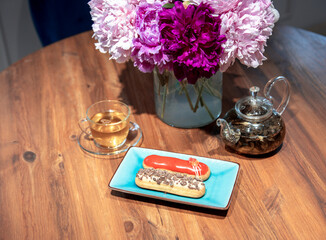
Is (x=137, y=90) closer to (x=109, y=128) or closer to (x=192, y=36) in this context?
(x=109, y=128)

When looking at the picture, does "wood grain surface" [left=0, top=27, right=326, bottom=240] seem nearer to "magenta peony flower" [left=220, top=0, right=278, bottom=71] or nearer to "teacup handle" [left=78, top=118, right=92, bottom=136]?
"teacup handle" [left=78, top=118, right=92, bottom=136]

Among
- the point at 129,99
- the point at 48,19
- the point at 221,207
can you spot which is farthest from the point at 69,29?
the point at 221,207

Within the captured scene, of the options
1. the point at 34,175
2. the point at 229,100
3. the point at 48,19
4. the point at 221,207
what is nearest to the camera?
the point at 221,207

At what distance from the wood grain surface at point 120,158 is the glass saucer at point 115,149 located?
2cm

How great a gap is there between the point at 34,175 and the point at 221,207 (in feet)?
1.63

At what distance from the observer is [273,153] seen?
1072 millimetres

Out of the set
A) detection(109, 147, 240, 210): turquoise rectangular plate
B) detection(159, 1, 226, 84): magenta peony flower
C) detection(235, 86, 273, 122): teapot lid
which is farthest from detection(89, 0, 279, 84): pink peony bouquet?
detection(109, 147, 240, 210): turquoise rectangular plate

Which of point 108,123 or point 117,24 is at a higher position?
point 117,24

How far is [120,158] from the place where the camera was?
3.60 feet

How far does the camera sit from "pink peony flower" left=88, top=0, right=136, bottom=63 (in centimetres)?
95

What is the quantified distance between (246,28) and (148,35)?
22 cm

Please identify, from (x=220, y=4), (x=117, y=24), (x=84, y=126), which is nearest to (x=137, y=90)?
(x=84, y=126)

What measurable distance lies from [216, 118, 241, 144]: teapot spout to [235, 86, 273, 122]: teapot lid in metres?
0.04

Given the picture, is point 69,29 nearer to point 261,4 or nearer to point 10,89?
point 10,89
